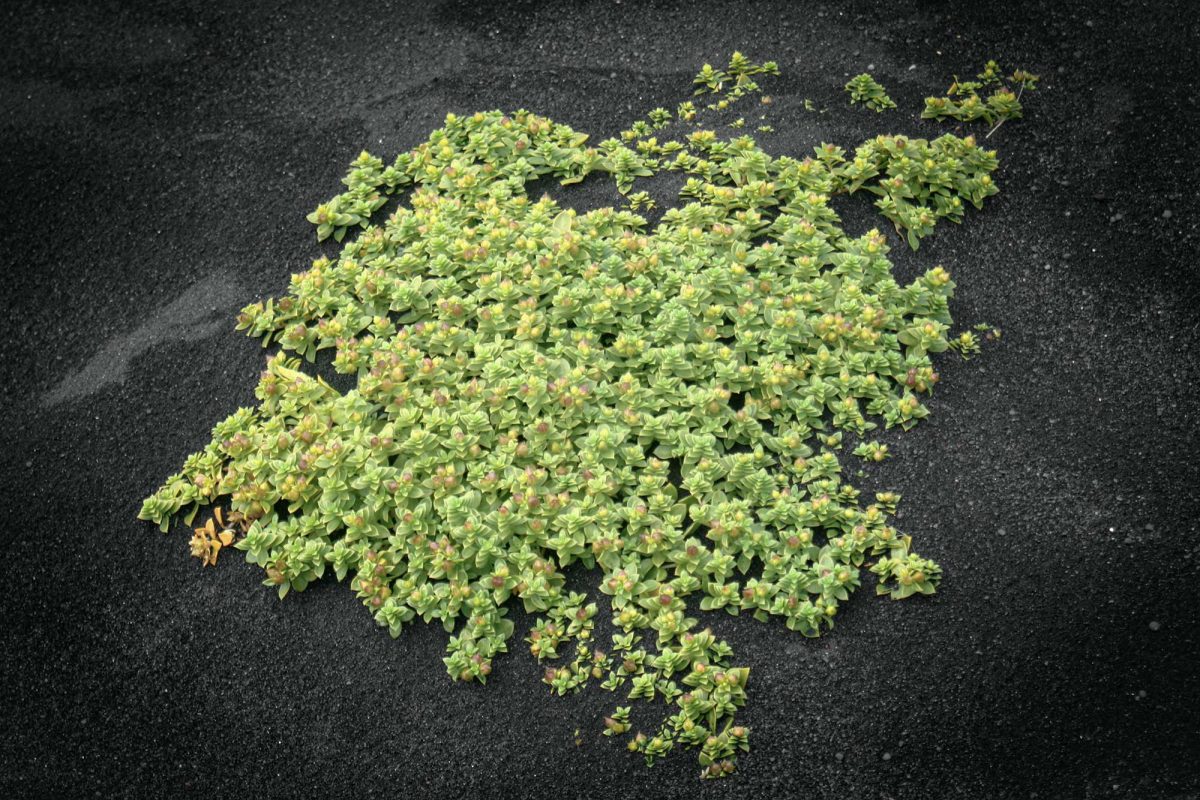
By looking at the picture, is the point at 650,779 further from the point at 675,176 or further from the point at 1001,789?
the point at 675,176

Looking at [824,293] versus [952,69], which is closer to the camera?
[824,293]

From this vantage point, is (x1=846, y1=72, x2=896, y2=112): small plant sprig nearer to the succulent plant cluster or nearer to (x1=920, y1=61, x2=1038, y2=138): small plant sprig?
(x1=920, y1=61, x2=1038, y2=138): small plant sprig

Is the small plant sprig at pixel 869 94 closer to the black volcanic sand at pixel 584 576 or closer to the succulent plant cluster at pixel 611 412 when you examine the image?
the black volcanic sand at pixel 584 576

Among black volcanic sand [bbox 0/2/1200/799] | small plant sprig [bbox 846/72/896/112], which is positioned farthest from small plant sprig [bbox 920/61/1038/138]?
small plant sprig [bbox 846/72/896/112]

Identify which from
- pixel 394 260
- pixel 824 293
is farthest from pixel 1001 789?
pixel 394 260

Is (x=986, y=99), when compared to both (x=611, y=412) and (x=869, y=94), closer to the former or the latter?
(x=869, y=94)

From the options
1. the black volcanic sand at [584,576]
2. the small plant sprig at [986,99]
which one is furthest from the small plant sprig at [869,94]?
the small plant sprig at [986,99]

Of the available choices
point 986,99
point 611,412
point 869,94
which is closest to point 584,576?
point 611,412

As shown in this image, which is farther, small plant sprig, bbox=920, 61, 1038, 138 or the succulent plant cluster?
small plant sprig, bbox=920, 61, 1038, 138
